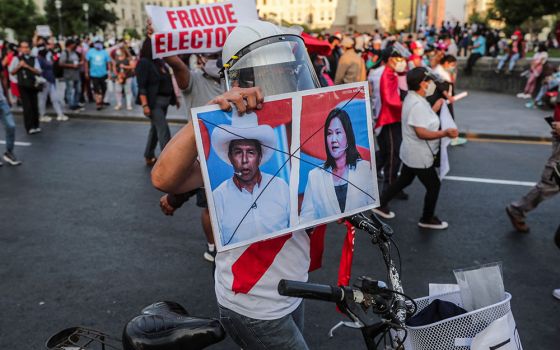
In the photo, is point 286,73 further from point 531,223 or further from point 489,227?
point 531,223

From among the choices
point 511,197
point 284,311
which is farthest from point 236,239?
point 511,197

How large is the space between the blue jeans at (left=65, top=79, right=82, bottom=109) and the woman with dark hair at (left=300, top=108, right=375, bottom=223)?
42.7 feet

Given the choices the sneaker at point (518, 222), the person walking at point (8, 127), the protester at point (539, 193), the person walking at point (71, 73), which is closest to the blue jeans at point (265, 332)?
the protester at point (539, 193)

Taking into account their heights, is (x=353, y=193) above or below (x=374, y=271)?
above

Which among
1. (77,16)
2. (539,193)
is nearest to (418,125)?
(539,193)

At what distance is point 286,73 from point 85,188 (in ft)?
18.5

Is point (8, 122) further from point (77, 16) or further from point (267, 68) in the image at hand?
point (77, 16)

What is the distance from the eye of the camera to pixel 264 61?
74.4 inches

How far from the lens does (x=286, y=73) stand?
6.35 feet

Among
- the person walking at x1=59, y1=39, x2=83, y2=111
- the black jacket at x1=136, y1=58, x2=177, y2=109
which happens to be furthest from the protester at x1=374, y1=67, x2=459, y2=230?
the person walking at x1=59, y1=39, x2=83, y2=111

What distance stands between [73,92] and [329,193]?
13.5 m

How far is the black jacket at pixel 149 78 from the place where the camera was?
7164 mm

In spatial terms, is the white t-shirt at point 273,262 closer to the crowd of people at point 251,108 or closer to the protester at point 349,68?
the crowd of people at point 251,108

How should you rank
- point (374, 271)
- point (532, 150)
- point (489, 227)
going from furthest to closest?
1. point (532, 150)
2. point (489, 227)
3. point (374, 271)
